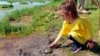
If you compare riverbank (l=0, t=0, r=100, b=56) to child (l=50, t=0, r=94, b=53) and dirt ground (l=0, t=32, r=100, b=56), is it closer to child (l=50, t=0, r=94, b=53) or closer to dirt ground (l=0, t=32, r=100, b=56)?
dirt ground (l=0, t=32, r=100, b=56)

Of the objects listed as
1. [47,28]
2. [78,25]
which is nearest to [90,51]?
[78,25]

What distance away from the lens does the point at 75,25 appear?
16.9ft

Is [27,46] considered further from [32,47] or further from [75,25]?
[75,25]

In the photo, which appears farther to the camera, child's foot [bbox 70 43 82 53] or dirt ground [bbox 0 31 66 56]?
dirt ground [bbox 0 31 66 56]

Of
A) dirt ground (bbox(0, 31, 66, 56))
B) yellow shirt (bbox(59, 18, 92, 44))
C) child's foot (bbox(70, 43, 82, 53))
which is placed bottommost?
dirt ground (bbox(0, 31, 66, 56))

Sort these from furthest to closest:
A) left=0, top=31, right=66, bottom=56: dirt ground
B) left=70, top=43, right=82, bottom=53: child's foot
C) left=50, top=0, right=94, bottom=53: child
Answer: left=0, top=31, right=66, bottom=56: dirt ground
left=70, top=43, right=82, bottom=53: child's foot
left=50, top=0, right=94, bottom=53: child

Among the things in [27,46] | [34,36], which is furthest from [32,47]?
[34,36]

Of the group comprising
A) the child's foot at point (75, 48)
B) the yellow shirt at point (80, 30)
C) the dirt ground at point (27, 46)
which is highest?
the yellow shirt at point (80, 30)

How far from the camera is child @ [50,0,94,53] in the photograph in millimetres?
5062

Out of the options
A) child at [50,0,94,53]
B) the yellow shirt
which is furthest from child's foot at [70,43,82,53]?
the yellow shirt

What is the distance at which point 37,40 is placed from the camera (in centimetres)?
615

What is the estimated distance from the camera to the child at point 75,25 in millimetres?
5062

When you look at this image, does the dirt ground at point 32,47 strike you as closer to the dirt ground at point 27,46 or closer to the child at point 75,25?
the dirt ground at point 27,46

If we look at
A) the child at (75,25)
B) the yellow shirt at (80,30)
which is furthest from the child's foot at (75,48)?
the yellow shirt at (80,30)
